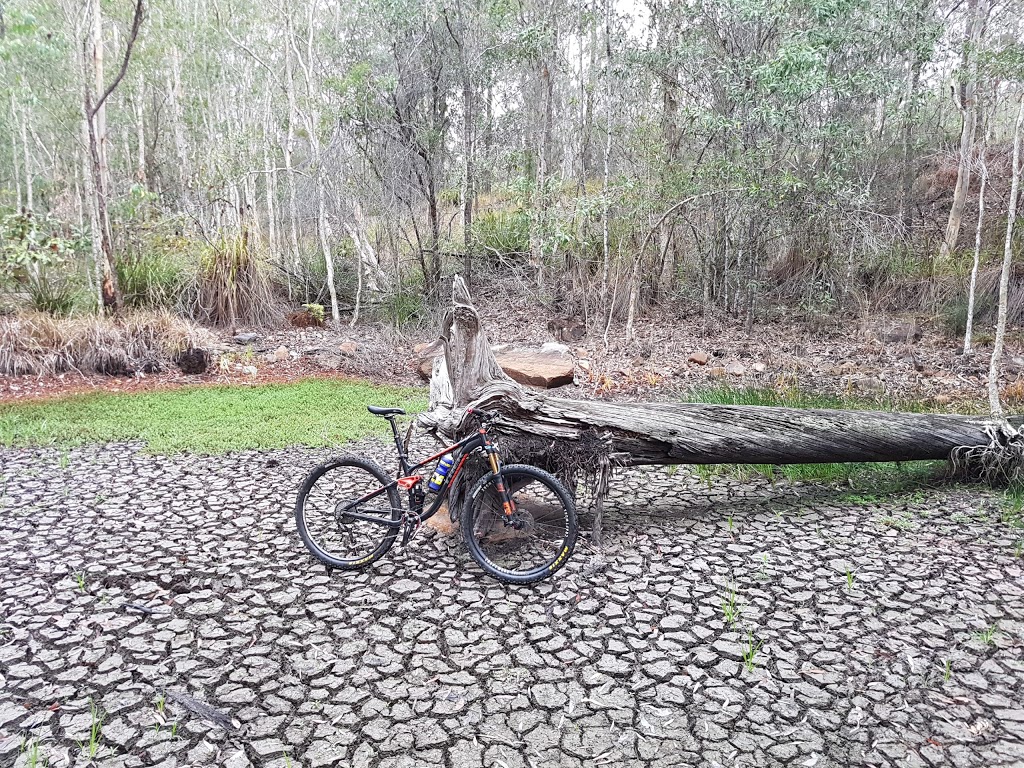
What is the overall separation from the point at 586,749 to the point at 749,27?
10654 millimetres

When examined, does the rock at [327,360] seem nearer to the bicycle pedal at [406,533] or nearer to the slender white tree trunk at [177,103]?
the bicycle pedal at [406,533]

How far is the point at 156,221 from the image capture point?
478 inches

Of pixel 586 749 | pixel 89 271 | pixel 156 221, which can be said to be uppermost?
pixel 156 221

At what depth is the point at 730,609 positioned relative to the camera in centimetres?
333

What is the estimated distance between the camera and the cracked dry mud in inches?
97.3

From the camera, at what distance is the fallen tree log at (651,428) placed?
411 centimetres

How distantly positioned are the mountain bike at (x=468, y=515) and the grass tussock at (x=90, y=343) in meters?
5.84

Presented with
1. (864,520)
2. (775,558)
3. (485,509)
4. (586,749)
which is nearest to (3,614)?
(485,509)

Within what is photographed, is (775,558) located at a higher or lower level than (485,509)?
lower

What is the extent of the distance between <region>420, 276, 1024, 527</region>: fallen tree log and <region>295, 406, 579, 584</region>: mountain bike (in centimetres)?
30

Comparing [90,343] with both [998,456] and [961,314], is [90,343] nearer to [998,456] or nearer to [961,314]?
[998,456]

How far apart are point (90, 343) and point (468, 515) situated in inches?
274

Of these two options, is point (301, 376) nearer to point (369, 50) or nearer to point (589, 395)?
point (589, 395)

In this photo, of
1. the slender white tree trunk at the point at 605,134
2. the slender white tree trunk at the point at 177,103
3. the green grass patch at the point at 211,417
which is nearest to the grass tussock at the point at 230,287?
the green grass patch at the point at 211,417
